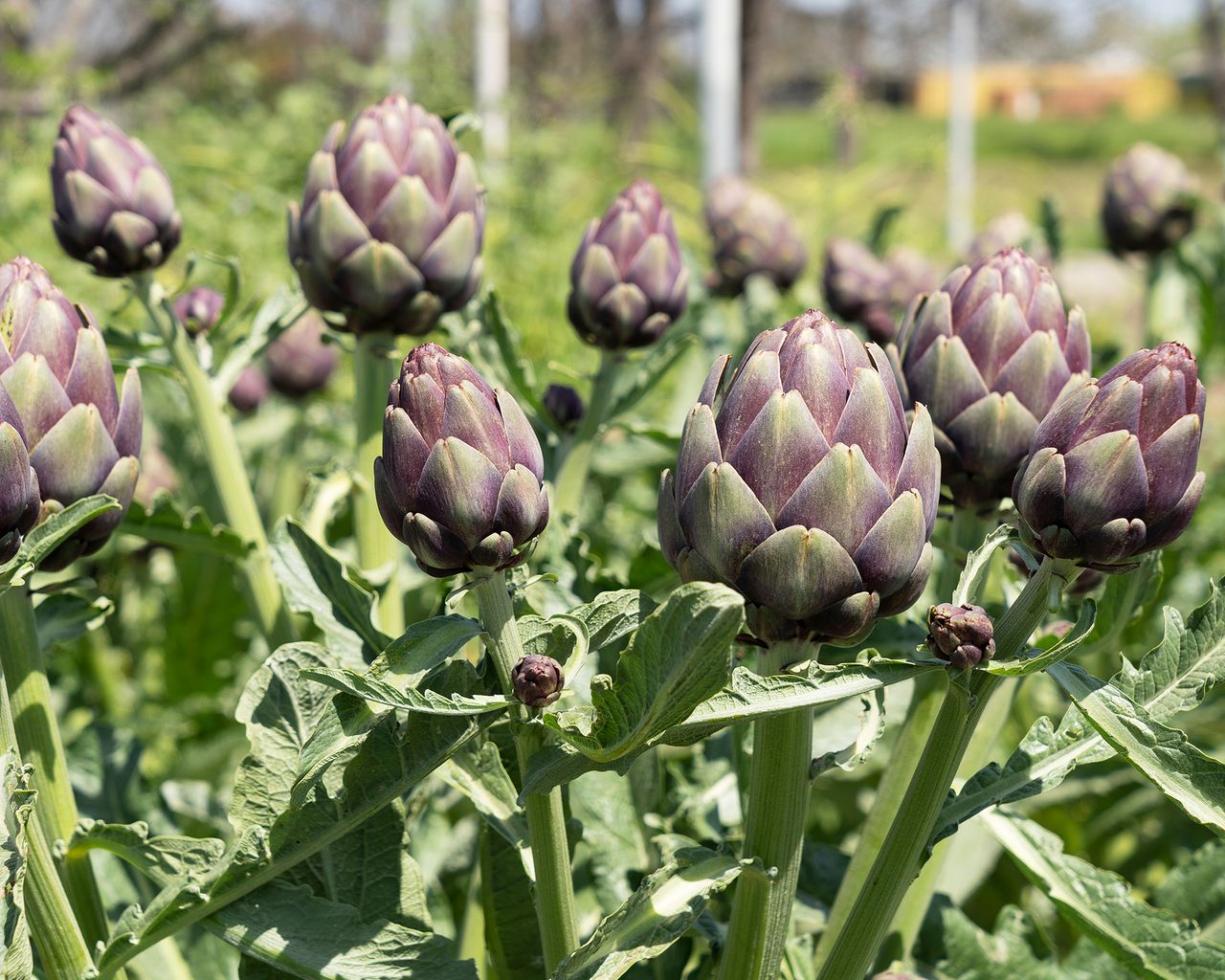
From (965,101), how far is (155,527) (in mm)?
6977

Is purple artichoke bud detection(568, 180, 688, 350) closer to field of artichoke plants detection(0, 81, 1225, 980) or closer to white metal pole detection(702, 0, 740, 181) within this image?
field of artichoke plants detection(0, 81, 1225, 980)

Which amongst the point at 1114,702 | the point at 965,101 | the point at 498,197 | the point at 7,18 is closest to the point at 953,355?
the point at 1114,702

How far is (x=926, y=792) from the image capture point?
1.80 ft

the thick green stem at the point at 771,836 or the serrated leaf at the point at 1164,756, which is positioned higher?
the serrated leaf at the point at 1164,756

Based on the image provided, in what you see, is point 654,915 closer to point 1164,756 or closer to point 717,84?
point 1164,756

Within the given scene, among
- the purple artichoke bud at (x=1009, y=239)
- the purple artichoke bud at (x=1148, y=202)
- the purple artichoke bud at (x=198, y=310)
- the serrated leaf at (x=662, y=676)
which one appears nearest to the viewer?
the serrated leaf at (x=662, y=676)

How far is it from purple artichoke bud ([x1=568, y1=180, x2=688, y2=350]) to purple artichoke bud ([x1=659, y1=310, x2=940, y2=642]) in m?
0.37

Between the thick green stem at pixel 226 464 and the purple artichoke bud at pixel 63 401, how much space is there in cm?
21

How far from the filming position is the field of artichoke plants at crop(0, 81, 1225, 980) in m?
0.50

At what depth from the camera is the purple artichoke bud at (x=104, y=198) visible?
0.81 meters

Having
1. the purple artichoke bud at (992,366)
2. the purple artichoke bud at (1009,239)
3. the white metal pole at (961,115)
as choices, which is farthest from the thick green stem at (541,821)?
the white metal pole at (961,115)

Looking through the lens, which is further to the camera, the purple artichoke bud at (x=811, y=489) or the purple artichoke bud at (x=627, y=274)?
the purple artichoke bud at (x=627, y=274)

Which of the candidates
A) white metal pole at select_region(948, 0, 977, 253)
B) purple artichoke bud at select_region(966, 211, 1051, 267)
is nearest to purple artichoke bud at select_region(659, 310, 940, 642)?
purple artichoke bud at select_region(966, 211, 1051, 267)

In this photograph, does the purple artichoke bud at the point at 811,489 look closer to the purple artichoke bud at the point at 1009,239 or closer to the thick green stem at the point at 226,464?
the thick green stem at the point at 226,464
